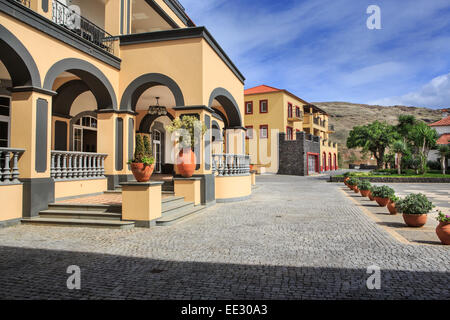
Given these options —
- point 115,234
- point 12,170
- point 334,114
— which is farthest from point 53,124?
point 334,114

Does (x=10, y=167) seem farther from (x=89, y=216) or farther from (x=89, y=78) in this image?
(x=89, y=78)

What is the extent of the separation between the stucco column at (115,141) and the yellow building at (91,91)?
0.04 metres

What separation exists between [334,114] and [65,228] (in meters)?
111

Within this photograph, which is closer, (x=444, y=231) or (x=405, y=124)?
(x=444, y=231)

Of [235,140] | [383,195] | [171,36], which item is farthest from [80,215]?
[383,195]

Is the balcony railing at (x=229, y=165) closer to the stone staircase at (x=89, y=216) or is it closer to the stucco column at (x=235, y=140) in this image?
the stucco column at (x=235, y=140)

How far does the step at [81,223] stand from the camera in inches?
288

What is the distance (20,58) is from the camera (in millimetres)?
7496

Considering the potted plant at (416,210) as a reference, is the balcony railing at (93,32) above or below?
above

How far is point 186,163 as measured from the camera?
9.97 m

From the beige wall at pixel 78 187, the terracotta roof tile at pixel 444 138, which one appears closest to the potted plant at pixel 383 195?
the beige wall at pixel 78 187

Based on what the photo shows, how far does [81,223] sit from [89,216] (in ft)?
1.08

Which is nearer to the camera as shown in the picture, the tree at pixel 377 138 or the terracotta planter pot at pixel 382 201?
the terracotta planter pot at pixel 382 201

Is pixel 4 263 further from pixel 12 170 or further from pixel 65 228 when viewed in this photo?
pixel 12 170
